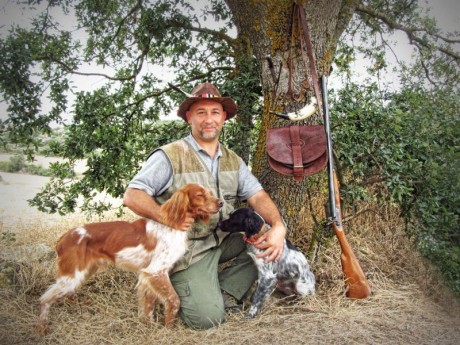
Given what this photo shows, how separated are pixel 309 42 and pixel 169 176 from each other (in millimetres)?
1905

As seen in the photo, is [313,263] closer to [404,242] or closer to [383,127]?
[404,242]

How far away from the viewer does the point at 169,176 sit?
12.4 feet

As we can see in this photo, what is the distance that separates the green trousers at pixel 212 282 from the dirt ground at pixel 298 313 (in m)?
0.12

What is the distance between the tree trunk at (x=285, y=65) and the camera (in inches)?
177

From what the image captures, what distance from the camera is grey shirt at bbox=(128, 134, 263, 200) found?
11.8 feet

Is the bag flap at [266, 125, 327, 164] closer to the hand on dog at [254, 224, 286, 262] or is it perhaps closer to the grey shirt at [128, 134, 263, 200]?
the grey shirt at [128, 134, 263, 200]

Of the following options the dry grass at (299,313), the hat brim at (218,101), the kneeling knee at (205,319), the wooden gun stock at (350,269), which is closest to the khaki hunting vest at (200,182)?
the hat brim at (218,101)

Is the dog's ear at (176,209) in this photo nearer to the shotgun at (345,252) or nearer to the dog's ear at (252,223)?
the dog's ear at (252,223)

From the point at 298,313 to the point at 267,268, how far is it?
478mm

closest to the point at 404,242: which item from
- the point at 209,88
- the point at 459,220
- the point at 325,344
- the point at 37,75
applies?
the point at 459,220

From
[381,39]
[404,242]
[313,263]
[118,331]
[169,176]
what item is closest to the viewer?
[118,331]

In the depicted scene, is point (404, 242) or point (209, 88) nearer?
point (209, 88)

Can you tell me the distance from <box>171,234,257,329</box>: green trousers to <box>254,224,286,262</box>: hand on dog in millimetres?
562

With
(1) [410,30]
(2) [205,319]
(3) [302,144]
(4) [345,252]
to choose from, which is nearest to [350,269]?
(4) [345,252]
